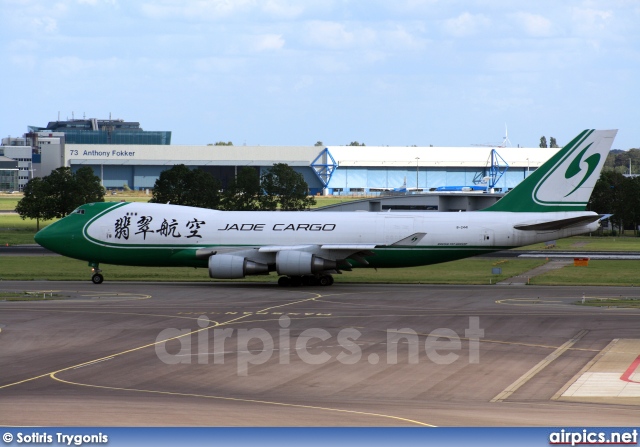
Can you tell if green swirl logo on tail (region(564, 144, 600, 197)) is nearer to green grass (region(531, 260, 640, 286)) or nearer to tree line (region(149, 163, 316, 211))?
green grass (region(531, 260, 640, 286))

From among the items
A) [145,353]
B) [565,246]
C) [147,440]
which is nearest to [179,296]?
[145,353]

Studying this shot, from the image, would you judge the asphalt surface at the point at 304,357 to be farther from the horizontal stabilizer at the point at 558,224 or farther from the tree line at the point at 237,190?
the tree line at the point at 237,190

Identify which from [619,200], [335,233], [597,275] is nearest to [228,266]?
[335,233]

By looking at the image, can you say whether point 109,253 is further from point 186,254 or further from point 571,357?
point 571,357

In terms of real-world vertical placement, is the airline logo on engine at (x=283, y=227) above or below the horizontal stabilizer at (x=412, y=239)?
above

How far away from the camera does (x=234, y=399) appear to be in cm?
2541

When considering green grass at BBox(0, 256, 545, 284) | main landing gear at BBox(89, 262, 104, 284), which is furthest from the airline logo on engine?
main landing gear at BBox(89, 262, 104, 284)

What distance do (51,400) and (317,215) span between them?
116ft

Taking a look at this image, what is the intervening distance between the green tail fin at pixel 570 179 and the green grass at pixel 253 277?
6300 millimetres

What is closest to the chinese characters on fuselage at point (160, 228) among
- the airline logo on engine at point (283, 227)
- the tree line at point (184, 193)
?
the airline logo on engine at point (283, 227)

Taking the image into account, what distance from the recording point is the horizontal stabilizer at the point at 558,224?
54500 millimetres

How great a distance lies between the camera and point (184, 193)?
377ft

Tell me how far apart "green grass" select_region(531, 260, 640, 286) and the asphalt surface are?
230 inches

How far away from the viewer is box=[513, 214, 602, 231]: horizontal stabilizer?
179 ft
